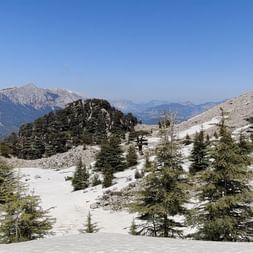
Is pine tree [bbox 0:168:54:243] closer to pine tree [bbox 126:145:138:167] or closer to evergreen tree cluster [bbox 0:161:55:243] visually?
evergreen tree cluster [bbox 0:161:55:243]

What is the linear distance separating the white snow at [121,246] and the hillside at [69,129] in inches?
3254

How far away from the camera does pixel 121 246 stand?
12.8 metres

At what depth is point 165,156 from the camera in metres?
20.5

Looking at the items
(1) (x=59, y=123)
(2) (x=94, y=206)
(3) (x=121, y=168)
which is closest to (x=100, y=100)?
(1) (x=59, y=123)

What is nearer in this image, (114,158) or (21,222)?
(21,222)

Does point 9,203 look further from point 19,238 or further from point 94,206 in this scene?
A: point 94,206

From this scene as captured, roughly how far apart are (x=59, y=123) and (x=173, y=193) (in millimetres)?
99267

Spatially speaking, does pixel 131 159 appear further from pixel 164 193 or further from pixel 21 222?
pixel 164 193

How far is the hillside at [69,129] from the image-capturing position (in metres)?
Result: 102

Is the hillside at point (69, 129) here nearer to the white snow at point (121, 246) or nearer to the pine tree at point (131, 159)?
the pine tree at point (131, 159)

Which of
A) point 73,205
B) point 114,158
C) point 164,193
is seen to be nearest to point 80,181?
point 114,158

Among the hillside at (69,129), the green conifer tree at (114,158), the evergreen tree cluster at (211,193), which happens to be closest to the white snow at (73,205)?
the green conifer tree at (114,158)

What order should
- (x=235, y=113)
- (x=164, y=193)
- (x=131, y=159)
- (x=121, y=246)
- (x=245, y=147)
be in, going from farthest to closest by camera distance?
(x=235, y=113)
(x=131, y=159)
(x=245, y=147)
(x=164, y=193)
(x=121, y=246)

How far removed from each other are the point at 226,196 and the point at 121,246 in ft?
22.4
